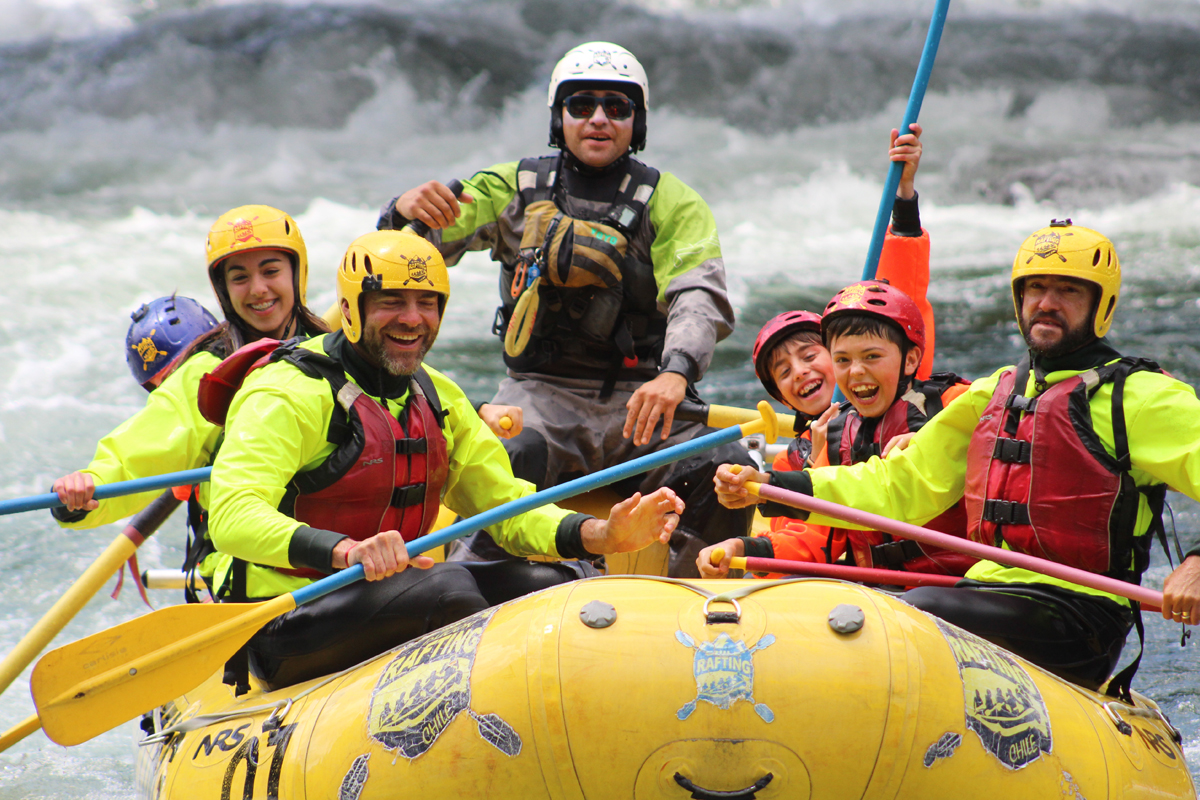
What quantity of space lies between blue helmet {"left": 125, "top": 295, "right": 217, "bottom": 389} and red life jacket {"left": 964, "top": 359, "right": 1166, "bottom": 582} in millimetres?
2359

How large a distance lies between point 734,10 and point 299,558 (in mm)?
18536

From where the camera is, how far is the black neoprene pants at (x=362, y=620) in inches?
110

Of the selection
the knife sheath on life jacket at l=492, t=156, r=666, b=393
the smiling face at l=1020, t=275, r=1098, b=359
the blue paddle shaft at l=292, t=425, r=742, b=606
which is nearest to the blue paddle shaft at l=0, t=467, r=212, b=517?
the blue paddle shaft at l=292, t=425, r=742, b=606

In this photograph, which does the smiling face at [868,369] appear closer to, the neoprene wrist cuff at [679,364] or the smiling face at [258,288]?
the neoprene wrist cuff at [679,364]

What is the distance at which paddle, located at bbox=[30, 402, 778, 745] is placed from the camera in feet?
8.61

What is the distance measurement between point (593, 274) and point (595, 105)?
567 mm

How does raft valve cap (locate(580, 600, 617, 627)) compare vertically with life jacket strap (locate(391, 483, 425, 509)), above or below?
below

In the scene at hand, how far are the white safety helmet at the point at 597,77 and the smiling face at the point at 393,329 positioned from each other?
1345mm

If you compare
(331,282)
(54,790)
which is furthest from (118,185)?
(54,790)

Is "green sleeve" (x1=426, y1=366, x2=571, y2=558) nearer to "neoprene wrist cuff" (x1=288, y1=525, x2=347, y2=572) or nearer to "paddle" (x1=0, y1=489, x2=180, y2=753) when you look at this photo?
"neoprene wrist cuff" (x1=288, y1=525, x2=347, y2=572)

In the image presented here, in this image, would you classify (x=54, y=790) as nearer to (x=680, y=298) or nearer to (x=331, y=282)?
(x=680, y=298)

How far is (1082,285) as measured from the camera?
Result: 2.88m

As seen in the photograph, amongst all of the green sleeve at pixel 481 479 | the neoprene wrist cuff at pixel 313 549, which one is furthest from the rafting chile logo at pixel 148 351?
the neoprene wrist cuff at pixel 313 549

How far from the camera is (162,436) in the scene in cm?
345
